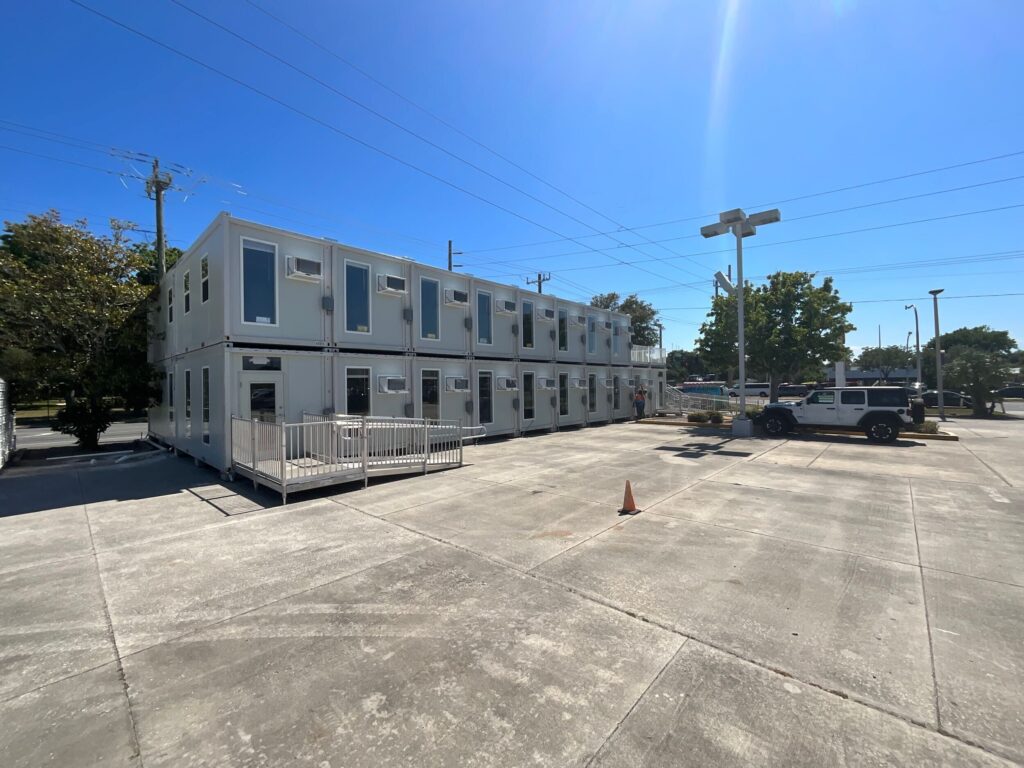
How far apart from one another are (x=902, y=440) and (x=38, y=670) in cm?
1985

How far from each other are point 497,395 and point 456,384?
213 centimetres

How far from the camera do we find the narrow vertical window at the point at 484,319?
15.6 meters

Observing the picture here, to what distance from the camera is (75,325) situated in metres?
13.9

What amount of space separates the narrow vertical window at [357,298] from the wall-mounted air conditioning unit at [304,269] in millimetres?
825

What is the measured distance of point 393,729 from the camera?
8.35 feet

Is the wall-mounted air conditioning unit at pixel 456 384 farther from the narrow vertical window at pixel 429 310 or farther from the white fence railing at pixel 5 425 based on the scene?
the white fence railing at pixel 5 425

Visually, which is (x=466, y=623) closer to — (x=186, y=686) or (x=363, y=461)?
(x=186, y=686)

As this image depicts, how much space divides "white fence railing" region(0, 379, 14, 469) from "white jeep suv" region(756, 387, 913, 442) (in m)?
22.8

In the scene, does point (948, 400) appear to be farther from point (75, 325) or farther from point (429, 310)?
point (75, 325)

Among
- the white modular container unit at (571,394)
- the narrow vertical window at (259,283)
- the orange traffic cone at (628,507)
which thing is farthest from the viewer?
the white modular container unit at (571,394)

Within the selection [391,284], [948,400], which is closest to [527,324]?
[391,284]

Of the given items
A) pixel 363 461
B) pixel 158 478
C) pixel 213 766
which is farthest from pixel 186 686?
pixel 158 478

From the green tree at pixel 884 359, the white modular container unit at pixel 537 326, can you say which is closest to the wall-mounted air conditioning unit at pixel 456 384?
the white modular container unit at pixel 537 326

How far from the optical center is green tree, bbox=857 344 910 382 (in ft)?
225
